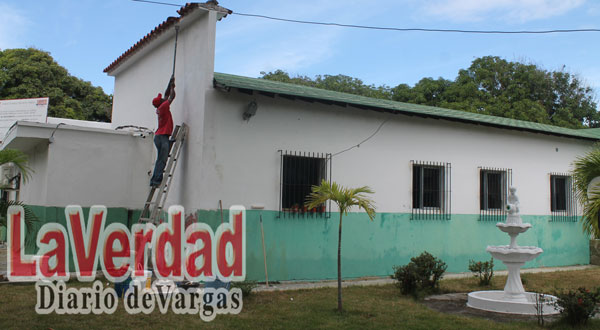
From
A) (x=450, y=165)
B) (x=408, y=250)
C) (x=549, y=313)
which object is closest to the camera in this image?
(x=549, y=313)

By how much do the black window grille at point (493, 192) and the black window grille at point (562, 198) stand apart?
2130 millimetres

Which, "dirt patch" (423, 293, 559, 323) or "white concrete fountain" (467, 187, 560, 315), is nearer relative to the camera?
"dirt patch" (423, 293, 559, 323)

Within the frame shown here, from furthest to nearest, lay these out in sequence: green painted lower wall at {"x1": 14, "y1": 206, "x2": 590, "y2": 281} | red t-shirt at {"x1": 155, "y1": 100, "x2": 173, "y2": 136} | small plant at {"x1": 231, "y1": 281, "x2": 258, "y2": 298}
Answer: red t-shirt at {"x1": 155, "y1": 100, "x2": 173, "y2": 136}, green painted lower wall at {"x1": 14, "y1": 206, "x2": 590, "y2": 281}, small plant at {"x1": 231, "y1": 281, "x2": 258, "y2": 298}

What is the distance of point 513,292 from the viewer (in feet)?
27.0

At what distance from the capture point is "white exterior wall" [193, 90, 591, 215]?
9.56 meters

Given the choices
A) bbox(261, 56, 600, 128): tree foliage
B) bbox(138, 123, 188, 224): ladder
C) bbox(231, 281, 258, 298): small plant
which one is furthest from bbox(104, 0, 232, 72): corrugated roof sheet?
bbox(261, 56, 600, 128): tree foliage

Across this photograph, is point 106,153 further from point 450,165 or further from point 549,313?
point 549,313

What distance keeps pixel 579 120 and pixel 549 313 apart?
28.3 m

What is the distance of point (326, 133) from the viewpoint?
1080 cm

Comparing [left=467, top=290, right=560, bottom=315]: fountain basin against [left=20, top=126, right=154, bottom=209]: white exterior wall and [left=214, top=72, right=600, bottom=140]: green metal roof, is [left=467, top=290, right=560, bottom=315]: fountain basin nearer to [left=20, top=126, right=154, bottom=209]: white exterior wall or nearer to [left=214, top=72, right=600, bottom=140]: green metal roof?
[left=214, top=72, right=600, bottom=140]: green metal roof

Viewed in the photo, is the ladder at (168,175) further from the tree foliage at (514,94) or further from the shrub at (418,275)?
the tree foliage at (514,94)

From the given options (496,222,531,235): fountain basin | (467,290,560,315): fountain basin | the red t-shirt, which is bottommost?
→ (467,290,560,315): fountain basin

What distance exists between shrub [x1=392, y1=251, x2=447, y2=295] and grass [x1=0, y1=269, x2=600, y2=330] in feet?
0.90

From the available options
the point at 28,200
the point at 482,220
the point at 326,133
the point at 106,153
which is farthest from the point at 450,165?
the point at 28,200
